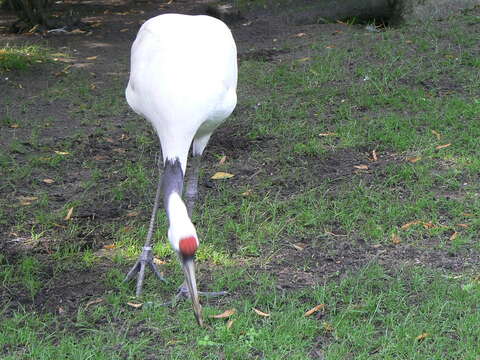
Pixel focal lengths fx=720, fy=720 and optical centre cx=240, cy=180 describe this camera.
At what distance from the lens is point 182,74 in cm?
381

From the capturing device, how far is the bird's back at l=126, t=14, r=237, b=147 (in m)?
3.74

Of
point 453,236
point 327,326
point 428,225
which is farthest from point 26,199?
point 453,236

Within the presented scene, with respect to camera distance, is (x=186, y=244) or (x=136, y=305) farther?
(x=136, y=305)

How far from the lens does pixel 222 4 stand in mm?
9570

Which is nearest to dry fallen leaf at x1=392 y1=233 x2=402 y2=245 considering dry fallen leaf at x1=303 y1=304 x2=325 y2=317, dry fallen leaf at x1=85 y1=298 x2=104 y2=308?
dry fallen leaf at x1=303 y1=304 x2=325 y2=317

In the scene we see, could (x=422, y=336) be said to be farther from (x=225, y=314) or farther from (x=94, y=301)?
(x=94, y=301)

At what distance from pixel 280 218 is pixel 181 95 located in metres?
1.32

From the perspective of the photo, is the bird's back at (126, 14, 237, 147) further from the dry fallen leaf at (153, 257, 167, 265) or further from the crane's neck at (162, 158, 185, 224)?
the dry fallen leaf at (153, 257, 167, 265)

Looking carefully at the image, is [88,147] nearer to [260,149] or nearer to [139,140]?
[139,140]

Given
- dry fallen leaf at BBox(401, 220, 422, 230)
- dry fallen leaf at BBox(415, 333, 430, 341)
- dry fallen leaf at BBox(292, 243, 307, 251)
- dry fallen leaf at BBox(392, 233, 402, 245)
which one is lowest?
Answer: dry fallen leaf at BBox(292, 243, 307, 251)

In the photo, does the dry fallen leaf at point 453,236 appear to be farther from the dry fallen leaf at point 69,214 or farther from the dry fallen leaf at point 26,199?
the dry fallen leaf at point 26,199

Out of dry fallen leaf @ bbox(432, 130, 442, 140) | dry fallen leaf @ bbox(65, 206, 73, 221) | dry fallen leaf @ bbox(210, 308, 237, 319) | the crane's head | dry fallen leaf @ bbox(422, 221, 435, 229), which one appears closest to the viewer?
the crane's head

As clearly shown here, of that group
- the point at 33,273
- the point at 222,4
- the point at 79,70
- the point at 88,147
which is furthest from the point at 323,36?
the point at 33,273

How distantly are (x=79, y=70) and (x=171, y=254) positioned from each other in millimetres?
3910
